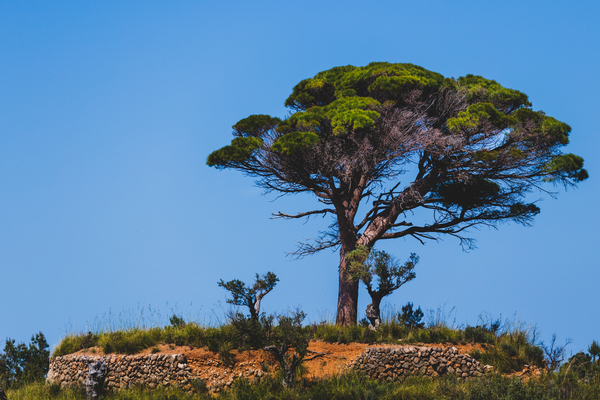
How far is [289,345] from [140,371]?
4.63m

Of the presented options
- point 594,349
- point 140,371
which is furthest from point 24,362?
point 594,349

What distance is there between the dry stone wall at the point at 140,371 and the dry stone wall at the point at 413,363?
15.9 ft

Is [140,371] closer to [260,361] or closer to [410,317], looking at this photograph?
[260,361]

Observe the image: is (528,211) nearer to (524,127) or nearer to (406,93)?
(524,127)

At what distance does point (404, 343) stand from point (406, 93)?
8996 mm

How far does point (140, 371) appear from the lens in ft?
47.5

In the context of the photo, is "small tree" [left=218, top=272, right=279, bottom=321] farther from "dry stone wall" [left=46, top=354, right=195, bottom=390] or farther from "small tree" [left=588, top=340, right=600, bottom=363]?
"small tree" [left=588, top=340, right=600, bottom=363]

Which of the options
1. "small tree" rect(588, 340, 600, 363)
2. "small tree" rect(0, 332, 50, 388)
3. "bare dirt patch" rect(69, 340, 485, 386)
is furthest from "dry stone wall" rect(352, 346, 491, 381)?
"small tree" rect(0, 332, 50, 388)

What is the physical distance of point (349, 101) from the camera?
17391mm

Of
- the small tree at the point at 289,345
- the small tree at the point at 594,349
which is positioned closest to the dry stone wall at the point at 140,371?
the small tree at the point at 289,345

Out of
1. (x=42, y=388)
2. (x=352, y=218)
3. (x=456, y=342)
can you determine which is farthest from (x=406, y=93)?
(x=42, y=388)

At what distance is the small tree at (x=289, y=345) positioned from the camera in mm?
12555

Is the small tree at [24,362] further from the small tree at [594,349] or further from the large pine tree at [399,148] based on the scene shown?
the small tree at [594,349]

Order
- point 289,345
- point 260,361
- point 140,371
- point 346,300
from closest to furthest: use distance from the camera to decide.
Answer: point 289,345 → point 260,361 → point 140,371 → point 346,300
